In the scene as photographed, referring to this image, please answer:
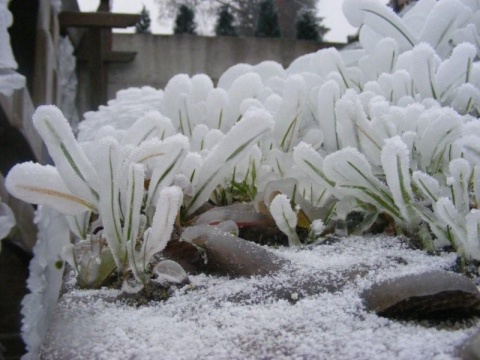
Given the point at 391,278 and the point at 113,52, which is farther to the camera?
the point at 113,52

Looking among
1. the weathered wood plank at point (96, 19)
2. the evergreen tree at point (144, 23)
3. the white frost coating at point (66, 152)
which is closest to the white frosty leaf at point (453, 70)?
the white frost coating at point (66, 152)

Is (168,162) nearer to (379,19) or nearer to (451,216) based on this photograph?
(451,216)

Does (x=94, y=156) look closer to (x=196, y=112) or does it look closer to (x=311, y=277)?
(x=311, y=277)

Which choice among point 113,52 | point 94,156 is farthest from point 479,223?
point 113,52

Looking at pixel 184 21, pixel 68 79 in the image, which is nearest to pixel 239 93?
pixel 68 79

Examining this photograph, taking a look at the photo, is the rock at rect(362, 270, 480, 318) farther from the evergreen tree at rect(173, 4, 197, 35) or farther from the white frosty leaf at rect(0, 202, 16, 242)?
the evergreen tree at rect(173, 4, 197, 35)

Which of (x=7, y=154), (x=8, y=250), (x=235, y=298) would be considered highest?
(x=235, y=298)
